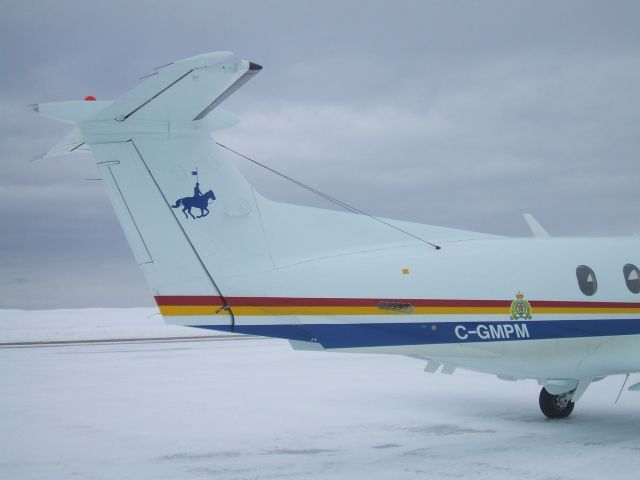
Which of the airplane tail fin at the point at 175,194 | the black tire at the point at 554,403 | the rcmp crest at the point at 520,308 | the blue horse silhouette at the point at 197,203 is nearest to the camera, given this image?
the airplane tail fin at the point at 175,194

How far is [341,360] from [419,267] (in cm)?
1391

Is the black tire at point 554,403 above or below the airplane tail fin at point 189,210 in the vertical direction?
below

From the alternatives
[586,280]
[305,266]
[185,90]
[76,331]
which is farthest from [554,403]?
[76,331]

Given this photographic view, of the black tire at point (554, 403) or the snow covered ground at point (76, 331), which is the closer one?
the black tire at point (554, 403)

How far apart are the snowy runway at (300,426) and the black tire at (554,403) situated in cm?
31

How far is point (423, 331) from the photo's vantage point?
1030 cm

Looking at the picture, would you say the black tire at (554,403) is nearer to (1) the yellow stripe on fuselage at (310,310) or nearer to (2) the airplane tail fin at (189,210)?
(1) the yellow stripe on fuselage at (310,310)

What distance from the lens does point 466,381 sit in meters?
18.7

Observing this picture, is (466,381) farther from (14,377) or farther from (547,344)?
(14,377)

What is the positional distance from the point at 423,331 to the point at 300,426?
3.26 metres

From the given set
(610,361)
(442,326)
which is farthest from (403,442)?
(610,361)

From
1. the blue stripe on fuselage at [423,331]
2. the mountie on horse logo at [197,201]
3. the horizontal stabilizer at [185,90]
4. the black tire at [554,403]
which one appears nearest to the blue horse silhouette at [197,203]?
the mountie on horse logo at [197,201]

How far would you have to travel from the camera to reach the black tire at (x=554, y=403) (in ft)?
43.4

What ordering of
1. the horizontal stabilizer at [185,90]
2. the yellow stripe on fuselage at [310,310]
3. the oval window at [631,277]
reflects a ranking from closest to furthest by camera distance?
the horizontal stabilizer at [185,90] < the yellow stripe on fuselage at [310,310] < the oval window at [631,277]
